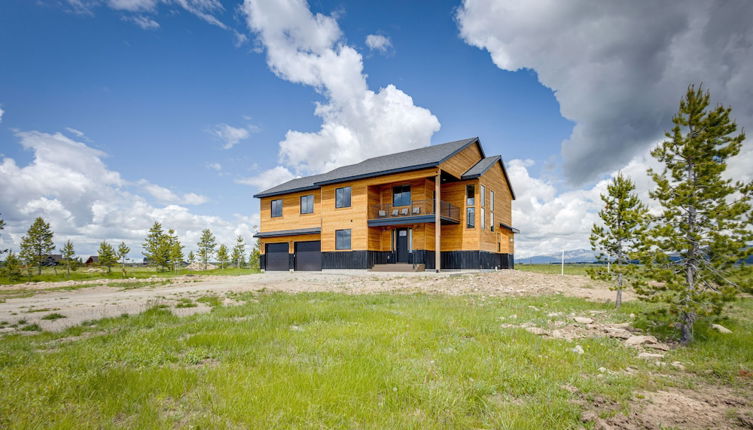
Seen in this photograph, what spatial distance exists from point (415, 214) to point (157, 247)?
35043 mm

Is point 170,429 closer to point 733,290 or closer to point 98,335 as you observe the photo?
point 98,335

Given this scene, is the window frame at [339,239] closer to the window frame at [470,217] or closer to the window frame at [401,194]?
the window frame at [401,194]

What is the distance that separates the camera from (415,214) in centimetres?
2306

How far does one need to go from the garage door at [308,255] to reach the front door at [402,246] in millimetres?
7277

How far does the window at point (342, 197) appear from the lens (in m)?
25.6

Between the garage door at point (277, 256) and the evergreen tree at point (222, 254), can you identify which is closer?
the garage door at point (277, 256)

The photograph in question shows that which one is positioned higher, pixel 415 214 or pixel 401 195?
pixel 401 195

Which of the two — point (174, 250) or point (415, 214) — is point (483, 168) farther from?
point (174, 250)

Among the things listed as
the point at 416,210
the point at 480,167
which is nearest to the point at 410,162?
the point at 416,210

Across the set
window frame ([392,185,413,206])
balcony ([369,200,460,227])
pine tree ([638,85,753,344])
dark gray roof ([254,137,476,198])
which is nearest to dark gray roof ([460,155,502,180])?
dark gray roof ([254,137,476,198])

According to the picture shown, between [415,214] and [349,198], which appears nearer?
[415,214]

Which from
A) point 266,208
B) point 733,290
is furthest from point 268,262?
point 733,290

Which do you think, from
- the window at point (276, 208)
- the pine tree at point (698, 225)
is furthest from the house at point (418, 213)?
the pine tree at point (698, 225)

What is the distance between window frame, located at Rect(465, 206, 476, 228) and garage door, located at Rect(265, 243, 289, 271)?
16.6 meters
